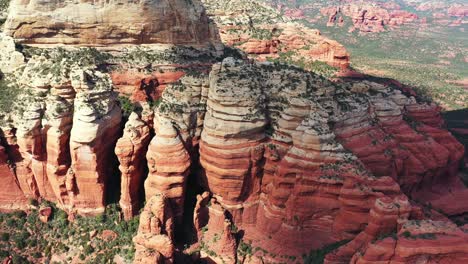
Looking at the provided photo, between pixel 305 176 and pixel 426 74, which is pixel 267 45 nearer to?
pixel 305 176

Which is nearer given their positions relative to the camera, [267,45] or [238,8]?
[267,45]

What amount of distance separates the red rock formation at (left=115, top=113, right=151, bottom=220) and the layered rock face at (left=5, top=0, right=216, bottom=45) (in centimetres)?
1355

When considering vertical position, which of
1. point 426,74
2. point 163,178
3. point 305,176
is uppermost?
point 305,176

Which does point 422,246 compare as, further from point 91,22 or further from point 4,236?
point 91,22

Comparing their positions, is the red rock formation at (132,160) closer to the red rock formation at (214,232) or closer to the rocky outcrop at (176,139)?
→ the rocky outcrop at (176,139)

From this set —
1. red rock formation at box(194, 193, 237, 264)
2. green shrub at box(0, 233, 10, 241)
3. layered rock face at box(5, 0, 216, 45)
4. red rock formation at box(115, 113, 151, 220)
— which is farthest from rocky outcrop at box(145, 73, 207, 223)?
green shrub at box(0, 233, 10, 241)

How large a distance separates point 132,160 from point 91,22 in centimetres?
1762

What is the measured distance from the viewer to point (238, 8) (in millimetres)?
89812

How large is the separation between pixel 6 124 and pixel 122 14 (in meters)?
16.9

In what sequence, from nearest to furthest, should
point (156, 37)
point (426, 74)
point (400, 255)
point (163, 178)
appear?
point (400, 255), point (163, 178), point (156, 37), point (426, 74)

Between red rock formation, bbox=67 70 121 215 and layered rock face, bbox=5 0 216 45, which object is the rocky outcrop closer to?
red rock formation, bbox=67 70 121 215

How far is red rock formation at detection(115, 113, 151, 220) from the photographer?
3138 centimetres

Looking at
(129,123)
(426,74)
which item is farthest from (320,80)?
(426,74)

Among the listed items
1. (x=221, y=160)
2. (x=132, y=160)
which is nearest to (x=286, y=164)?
(x=221, y=160)
